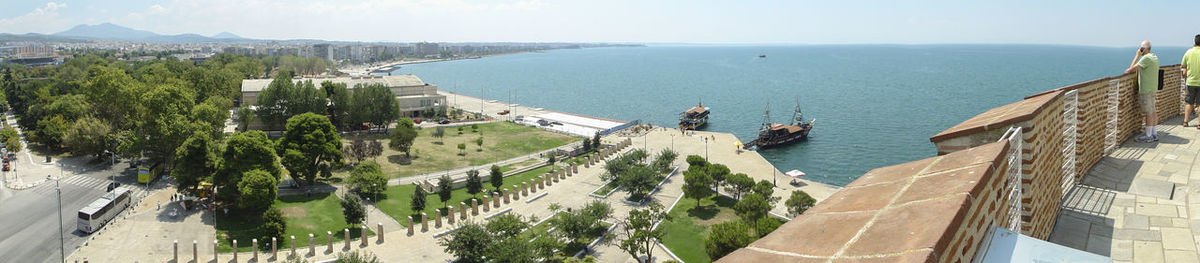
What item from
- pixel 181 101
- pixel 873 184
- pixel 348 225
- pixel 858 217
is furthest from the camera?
pixel 181 101

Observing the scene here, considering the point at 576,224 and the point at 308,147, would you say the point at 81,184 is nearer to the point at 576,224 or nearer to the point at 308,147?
the point at 308,147

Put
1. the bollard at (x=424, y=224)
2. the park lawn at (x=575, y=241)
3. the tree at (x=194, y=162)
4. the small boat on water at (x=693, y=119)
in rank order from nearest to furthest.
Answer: the park lawn at (x=575, y=241), the bollard at (x=424, y=224), the tree at (x=194, y=162), the small boat on water at (x=693, y=119)

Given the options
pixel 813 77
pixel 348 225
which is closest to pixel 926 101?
pixel 813 77

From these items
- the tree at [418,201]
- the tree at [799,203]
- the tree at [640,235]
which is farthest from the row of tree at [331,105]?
the tree at [799,203]

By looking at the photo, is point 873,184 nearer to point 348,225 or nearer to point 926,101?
point 348,225

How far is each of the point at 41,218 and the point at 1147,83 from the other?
34.4 meters

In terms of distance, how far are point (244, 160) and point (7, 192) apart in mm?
12854

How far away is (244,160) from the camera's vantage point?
26594 millimetres

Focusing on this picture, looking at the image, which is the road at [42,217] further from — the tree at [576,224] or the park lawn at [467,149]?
the tree at [576,224]

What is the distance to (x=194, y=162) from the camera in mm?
27703

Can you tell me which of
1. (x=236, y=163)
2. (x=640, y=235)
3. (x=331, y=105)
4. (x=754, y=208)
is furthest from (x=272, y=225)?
(x=331, y=105)

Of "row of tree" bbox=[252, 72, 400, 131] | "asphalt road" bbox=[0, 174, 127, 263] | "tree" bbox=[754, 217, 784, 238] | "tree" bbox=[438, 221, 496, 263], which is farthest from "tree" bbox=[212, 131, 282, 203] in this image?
"row of tree" bbox=[252, 72, 400, 131]

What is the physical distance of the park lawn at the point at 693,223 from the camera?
73.2 feet

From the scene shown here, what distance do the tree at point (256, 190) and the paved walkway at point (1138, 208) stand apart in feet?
84.4
